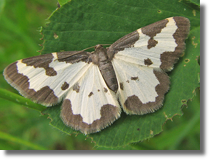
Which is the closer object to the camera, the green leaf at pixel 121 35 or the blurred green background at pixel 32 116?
the green leaf at pixel 121 35

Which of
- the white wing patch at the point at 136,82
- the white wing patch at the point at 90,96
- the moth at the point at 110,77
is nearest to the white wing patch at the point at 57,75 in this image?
the moth at the point at 110,77

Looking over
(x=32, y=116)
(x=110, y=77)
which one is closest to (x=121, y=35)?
(x=110, y=77)

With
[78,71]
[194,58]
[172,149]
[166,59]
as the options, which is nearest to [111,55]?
[78,71]

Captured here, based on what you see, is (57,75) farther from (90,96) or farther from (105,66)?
(105,66)

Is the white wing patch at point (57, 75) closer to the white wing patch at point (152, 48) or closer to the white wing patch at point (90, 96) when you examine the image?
the white wing patch at point (90, 96)

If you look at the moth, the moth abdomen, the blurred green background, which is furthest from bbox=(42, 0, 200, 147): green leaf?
the blurred green background
